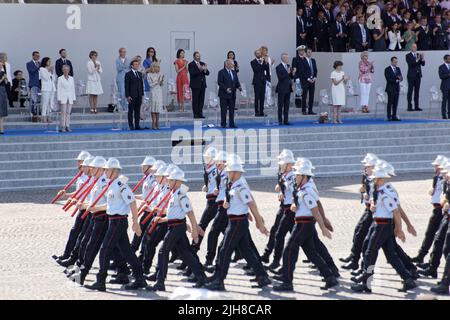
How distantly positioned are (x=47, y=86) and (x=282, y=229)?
12.1m

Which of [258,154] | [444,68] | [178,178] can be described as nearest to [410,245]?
[178,178]

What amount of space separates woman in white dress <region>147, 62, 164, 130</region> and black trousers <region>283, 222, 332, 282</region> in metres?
12.5

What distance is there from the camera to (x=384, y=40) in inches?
1296

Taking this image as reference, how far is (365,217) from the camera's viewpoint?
16734mm

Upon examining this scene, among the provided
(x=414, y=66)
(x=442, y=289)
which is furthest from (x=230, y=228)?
(x=414, y=66)

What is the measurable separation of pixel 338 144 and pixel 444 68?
4.22 m

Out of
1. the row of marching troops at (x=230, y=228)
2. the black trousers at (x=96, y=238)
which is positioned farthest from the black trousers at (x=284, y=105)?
the black trousers at (x=96, y=238)

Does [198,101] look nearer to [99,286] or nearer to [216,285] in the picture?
[99,286]

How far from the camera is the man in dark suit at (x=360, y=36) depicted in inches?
1272

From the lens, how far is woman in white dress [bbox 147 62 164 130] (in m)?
27.8

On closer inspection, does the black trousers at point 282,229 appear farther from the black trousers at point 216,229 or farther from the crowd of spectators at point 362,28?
the crowd of spectators at point 362,28

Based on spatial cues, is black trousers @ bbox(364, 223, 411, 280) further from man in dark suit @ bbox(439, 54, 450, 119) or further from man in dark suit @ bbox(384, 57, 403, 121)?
man in dark suit @ bbox(439, 54, 450, 119)

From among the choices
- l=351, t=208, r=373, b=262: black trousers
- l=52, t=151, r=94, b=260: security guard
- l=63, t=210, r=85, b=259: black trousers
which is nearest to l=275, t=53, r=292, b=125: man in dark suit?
l=52, t=151, r=94, b=260: security guard

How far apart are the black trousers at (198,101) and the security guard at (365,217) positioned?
12398 millimetres
